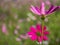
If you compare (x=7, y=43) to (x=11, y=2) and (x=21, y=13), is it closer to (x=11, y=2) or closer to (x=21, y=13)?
(x=21, y=13)

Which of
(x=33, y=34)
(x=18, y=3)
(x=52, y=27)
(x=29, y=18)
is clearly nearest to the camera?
(x=33, y=34)

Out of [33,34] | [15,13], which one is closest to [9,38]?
[15,13]

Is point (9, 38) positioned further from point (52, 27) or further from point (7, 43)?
point (52, 27)

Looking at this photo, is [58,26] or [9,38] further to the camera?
[58,26]

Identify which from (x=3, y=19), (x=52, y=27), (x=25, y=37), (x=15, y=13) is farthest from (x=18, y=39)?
(x=15, y=13)

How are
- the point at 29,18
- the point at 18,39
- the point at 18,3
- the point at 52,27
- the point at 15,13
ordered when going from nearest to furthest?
1. the point at 18,39
2. the point at 52,27
3. the point at 29,18
4. the point at 15,13
5. the point at 18,3

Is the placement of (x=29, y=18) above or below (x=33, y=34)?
below
